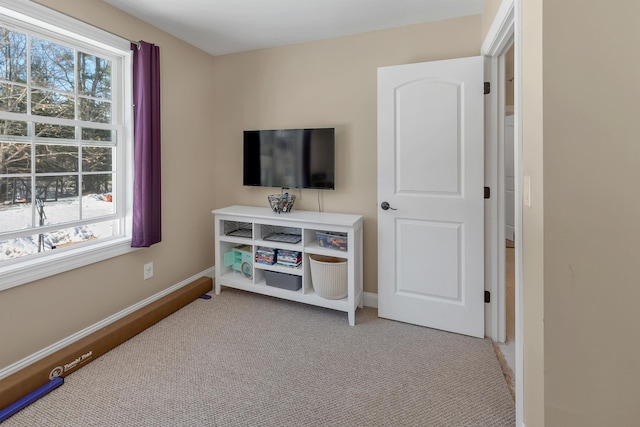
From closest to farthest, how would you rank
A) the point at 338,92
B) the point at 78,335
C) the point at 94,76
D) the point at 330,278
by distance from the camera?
1. the point at 78,335
2. the point at 94,76
3. the point at 330,278
4. the point at 338,92

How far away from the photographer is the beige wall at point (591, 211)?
110 cm

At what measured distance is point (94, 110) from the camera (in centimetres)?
230

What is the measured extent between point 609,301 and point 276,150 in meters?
2.49

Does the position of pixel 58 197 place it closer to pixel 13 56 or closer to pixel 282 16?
pixel 13 56

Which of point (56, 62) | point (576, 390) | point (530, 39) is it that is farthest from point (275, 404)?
point (56, 62)

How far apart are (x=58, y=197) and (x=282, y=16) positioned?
6.76 ft

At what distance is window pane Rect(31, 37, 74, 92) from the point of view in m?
1.94

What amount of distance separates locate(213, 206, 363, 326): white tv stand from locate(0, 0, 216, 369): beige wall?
0.37 meters

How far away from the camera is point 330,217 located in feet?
8.82

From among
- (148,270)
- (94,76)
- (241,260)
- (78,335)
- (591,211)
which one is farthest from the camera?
(241,260)

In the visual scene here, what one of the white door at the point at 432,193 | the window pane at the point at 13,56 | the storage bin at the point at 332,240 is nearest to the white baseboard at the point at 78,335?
the storage bin at the point at 332,240

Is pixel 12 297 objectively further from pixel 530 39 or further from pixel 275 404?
pixel 530 39

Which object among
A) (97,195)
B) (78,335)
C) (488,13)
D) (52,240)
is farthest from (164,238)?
(488,13)

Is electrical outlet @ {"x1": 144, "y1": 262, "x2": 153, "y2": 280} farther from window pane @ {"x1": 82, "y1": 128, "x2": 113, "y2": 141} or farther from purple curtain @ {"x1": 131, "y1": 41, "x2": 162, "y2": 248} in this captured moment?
window pane @ {"x1": 82, "y1": 128, "x2": 113, "y2": 141}
